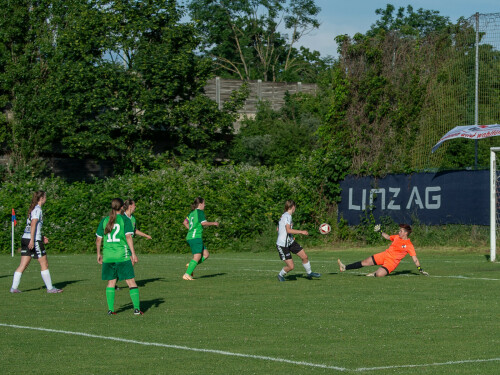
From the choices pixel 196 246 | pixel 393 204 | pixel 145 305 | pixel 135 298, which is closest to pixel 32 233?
pixel 145 305

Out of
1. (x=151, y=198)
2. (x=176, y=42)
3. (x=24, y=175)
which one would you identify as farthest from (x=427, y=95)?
(x=24, y=175)

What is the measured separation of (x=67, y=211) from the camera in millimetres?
30922

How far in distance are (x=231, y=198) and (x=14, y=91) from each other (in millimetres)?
17290

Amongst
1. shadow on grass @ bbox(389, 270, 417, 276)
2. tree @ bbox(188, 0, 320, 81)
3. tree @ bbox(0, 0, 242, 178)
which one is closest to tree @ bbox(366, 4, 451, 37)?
tree @ bbox(188, 0, 320, 81)

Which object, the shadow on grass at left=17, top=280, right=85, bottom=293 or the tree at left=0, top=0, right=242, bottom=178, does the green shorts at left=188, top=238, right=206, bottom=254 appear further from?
the tree at left=0, top=0, right=242, bottom=178

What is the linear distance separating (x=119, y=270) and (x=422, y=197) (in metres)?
15.9

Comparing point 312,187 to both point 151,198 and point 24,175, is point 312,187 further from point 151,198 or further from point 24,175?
point 24,175

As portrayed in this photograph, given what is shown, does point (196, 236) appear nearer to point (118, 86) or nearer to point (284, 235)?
point (284, 235)

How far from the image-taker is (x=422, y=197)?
2570cm

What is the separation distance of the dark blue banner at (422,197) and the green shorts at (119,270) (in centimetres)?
1470

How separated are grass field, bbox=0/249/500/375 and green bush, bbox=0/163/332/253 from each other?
1092 cm

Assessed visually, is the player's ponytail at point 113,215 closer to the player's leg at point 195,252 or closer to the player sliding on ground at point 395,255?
the player's leg at point 195,252

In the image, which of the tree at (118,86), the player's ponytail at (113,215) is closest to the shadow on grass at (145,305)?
the player's ponytail at (113,215)

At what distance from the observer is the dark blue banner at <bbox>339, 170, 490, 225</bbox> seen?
23906 millimetres
